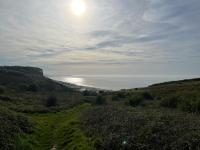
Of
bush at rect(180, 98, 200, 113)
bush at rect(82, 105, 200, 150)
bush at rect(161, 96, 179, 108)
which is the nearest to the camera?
bush at rect(82, 105, 200, 150)

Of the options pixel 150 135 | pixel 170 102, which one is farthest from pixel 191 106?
pixel 150 135

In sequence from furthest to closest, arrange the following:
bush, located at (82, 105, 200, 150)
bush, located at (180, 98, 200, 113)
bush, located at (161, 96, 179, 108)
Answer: bush, located at (161, 96, 179, 108) < bush, located at (180, 98, 200, 113) < bush, located at (82, 105, 200, 150)

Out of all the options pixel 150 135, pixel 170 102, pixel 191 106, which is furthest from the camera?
pixel 170 102

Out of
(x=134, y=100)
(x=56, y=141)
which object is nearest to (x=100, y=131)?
(x=56, y=141)

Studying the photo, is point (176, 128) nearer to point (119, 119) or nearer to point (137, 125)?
point (137, 125)

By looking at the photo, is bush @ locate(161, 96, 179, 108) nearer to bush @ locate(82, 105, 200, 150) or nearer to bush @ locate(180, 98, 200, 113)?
bush @ locate(180, 98, 200, 113)

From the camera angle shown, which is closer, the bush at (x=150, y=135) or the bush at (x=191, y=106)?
the bush at (x=150, y=135)

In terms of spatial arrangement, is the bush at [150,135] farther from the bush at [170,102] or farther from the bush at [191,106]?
the bush at [170,102]

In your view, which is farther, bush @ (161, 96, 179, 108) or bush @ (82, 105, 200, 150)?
bush @ (161, 96, 179, 108)

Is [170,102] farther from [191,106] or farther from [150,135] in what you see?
[150,135]

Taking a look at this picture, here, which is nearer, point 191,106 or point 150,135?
point 150,135

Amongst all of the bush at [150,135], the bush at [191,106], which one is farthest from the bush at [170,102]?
the bush at [150,135]

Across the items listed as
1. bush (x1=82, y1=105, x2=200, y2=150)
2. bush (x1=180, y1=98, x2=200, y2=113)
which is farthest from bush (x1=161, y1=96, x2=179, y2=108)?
bush (x1=82, y1=105, x2=200, y2=150)

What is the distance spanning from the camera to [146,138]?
1962 cm
